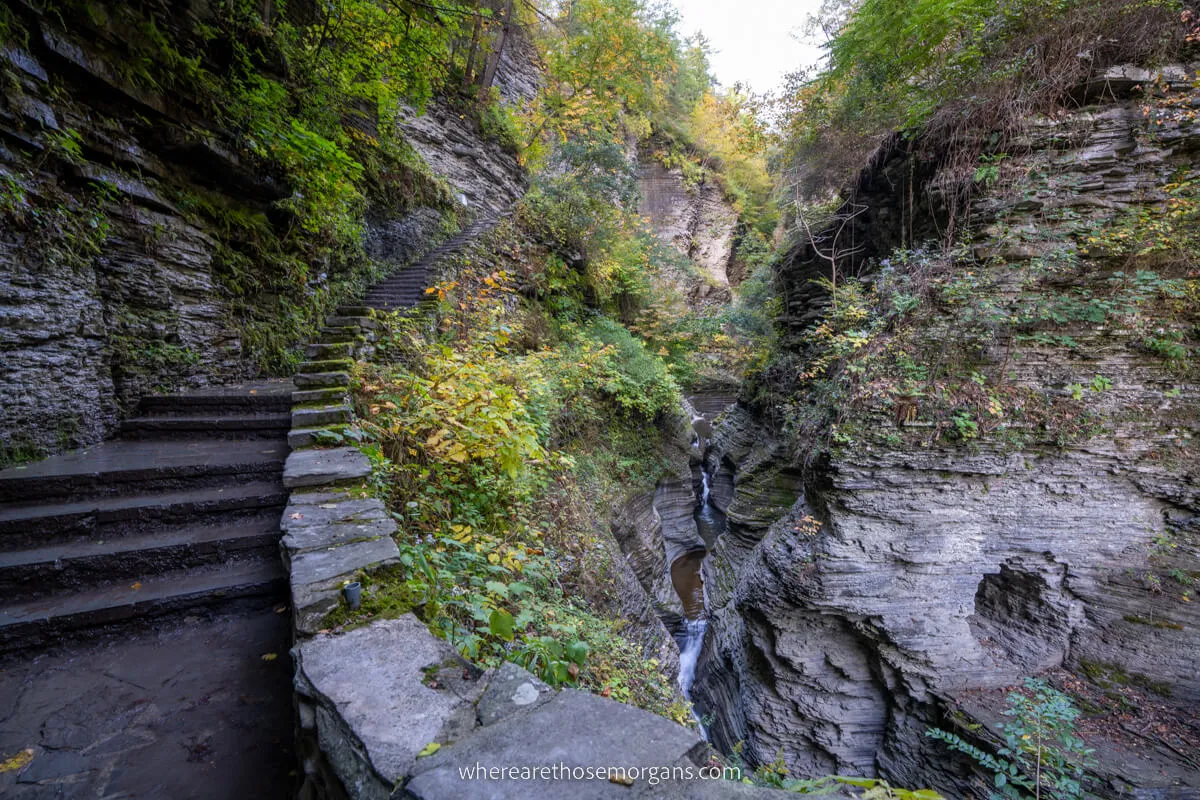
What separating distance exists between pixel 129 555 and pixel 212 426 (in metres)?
1.63

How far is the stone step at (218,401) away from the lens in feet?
12.4

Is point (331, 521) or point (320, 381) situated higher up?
point (320, 381)

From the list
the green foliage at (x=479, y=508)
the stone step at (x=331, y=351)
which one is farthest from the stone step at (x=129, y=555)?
the stone step at (x=331, y=351)

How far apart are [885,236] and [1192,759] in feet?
25.3

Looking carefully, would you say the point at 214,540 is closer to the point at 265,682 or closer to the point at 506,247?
the point at 265,682

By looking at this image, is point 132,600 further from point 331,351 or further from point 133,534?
point 331,351

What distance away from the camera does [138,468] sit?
2.85 metres

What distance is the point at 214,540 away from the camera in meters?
2.58

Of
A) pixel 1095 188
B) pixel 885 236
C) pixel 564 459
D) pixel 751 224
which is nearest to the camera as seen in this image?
pixel 564 459

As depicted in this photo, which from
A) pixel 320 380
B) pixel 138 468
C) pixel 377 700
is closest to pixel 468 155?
pixel 320 380

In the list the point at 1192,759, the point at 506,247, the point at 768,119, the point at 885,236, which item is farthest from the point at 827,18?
the point at 1192,759

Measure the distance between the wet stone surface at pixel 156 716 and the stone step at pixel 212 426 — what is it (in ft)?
6.33

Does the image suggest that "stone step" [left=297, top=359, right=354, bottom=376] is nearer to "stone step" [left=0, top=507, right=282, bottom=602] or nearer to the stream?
"stone step" [left=0, top=507, right=282, bottom=602]

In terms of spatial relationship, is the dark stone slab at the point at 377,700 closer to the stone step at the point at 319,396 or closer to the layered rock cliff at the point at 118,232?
the stone step at the point at 319,396
